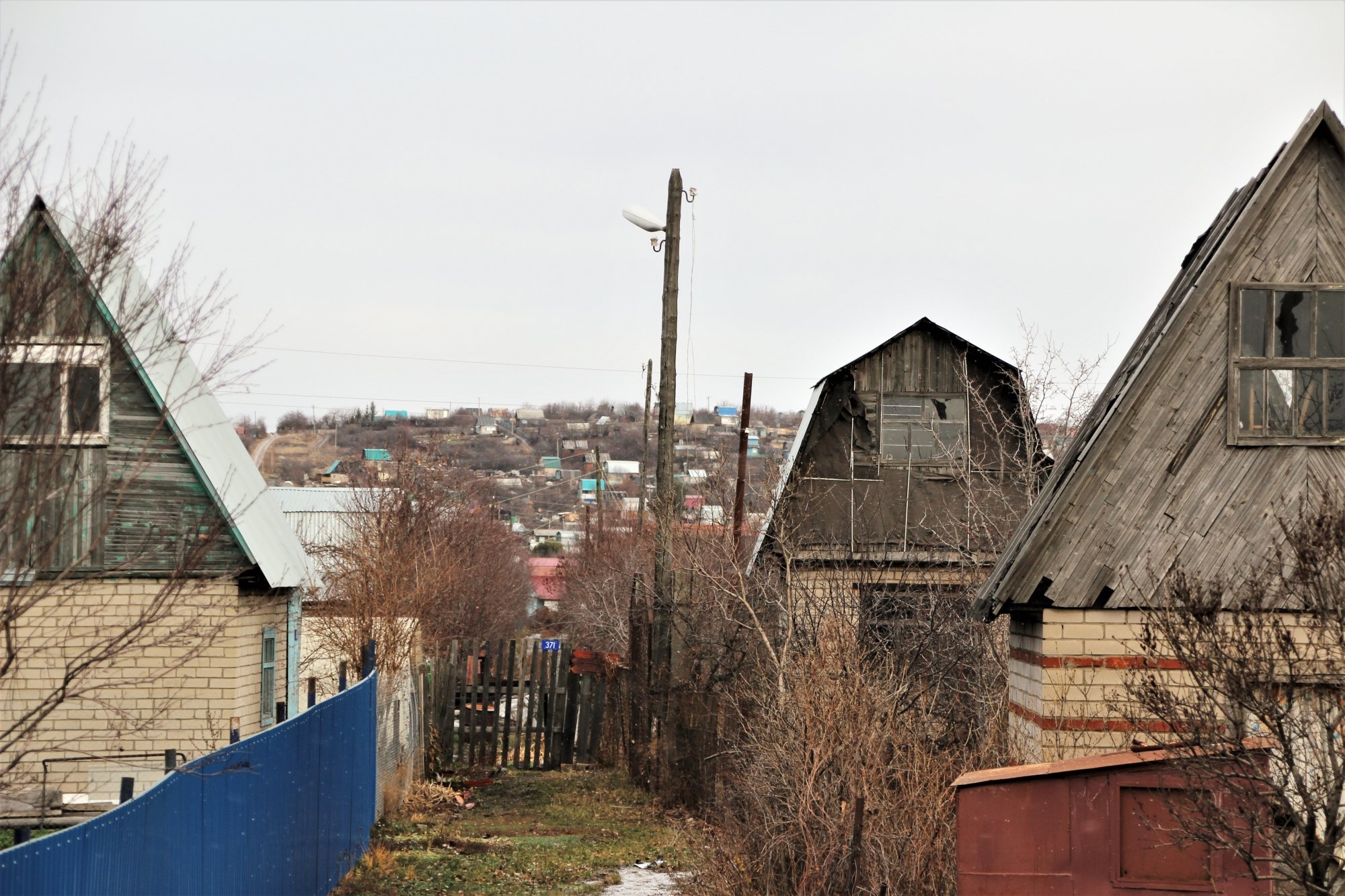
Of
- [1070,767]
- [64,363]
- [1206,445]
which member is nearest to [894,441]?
[1206,445]

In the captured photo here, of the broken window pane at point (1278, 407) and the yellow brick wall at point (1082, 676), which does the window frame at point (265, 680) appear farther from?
the broken window pane at point (1278, 407)

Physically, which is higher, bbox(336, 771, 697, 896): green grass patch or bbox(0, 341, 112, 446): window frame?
bbox(0, 341, 112, 446): window frame

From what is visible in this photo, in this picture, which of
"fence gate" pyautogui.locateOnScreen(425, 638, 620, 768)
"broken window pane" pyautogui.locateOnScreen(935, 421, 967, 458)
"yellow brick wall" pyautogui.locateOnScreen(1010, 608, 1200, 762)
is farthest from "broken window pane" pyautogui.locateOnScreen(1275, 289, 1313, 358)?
"fence gate" pyautogui.locateOnScreen(425, 638, 620, 768)

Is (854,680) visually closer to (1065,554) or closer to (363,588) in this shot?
(1065,554)

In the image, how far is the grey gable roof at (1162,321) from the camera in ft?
33.7

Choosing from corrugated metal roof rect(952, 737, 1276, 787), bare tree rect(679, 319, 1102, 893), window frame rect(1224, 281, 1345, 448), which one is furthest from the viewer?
window frame rect(1224, 281, 1345, 448)

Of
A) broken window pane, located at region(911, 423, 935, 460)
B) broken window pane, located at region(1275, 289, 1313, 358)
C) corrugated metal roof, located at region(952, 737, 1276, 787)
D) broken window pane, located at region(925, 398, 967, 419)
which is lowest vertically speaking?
corrugated metal roof, located at region(952, 737, 1276, 787)

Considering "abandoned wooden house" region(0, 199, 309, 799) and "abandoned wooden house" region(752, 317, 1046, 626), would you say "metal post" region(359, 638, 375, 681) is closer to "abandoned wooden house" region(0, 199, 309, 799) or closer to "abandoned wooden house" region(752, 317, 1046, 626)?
"abandoned wooden house" region(0, 199, 309, 799)

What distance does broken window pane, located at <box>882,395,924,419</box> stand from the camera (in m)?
21.7

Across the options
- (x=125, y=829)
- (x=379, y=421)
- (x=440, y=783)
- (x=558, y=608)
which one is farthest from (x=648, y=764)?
(x=379, y=421)

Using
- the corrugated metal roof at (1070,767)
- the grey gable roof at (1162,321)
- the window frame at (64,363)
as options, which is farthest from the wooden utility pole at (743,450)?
the window frame at (64,363)

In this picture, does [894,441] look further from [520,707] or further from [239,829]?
[239,829]

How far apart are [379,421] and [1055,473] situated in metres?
104

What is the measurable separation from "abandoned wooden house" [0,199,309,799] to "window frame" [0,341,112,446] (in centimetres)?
1
